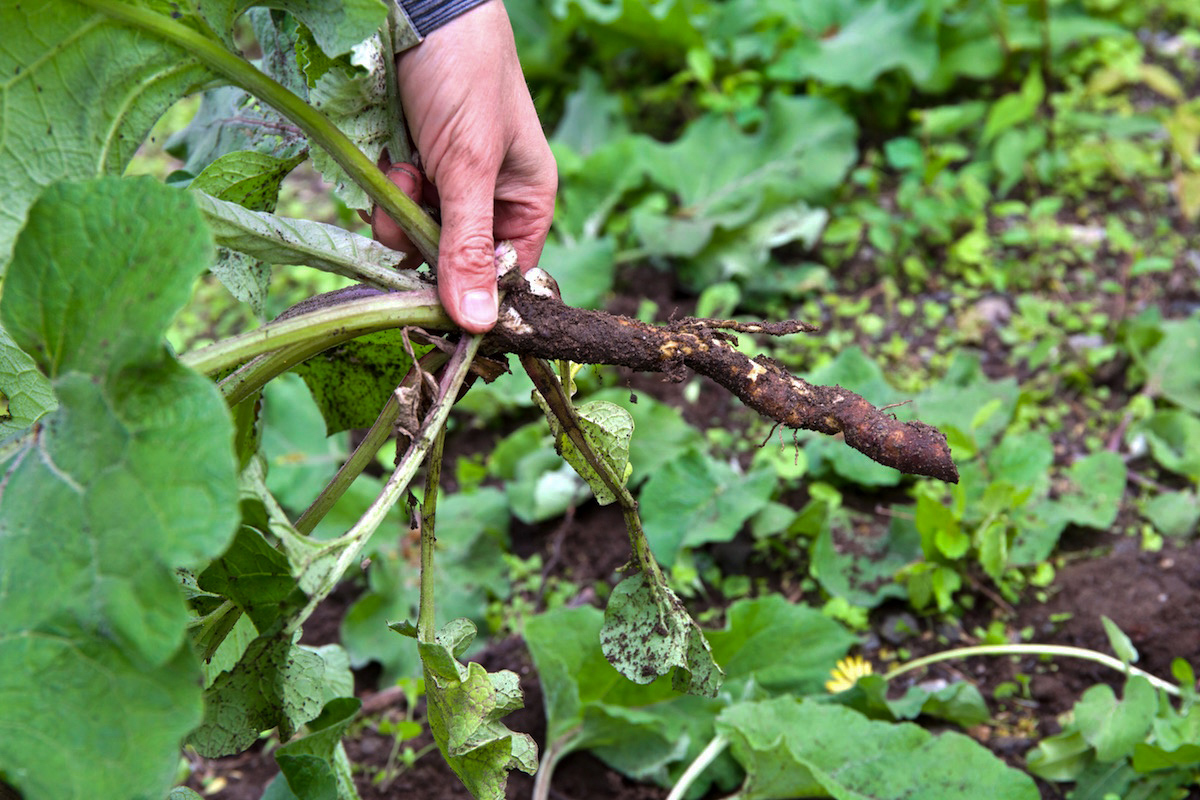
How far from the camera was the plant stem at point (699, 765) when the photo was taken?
6.49ft

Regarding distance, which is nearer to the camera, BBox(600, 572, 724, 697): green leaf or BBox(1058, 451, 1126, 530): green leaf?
BBox(600, 572, 724, 697): green leaf

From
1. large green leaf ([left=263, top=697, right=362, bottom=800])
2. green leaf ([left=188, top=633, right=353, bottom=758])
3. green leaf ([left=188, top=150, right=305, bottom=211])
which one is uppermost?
green leaf ([left=188, top=150, right=305, bottom=211])

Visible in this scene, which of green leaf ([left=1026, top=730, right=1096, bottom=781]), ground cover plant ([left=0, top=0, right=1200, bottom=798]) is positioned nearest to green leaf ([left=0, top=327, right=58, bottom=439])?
ground cover plant ([left=0, top=0, right=1200, bottom=798])

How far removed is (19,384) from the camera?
162cm

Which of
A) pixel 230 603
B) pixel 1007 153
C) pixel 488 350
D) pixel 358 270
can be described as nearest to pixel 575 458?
pixel 488 350

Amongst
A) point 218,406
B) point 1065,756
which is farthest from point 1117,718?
point 218,406

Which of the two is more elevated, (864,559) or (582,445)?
(582,445)

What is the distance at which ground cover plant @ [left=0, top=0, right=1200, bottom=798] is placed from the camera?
113 cm

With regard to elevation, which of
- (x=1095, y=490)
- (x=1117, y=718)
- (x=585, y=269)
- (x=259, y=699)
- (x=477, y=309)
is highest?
(x=477, y=309)

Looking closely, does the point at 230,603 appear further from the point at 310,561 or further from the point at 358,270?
the point at 358,270

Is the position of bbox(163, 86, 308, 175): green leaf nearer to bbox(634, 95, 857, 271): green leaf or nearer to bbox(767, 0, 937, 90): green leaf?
bbox(634, 95, 857, 271): green leaf

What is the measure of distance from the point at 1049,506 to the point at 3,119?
2.46 m

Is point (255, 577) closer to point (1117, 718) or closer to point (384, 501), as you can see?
point (384, 501)

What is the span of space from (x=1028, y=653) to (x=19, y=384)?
7.27ft
